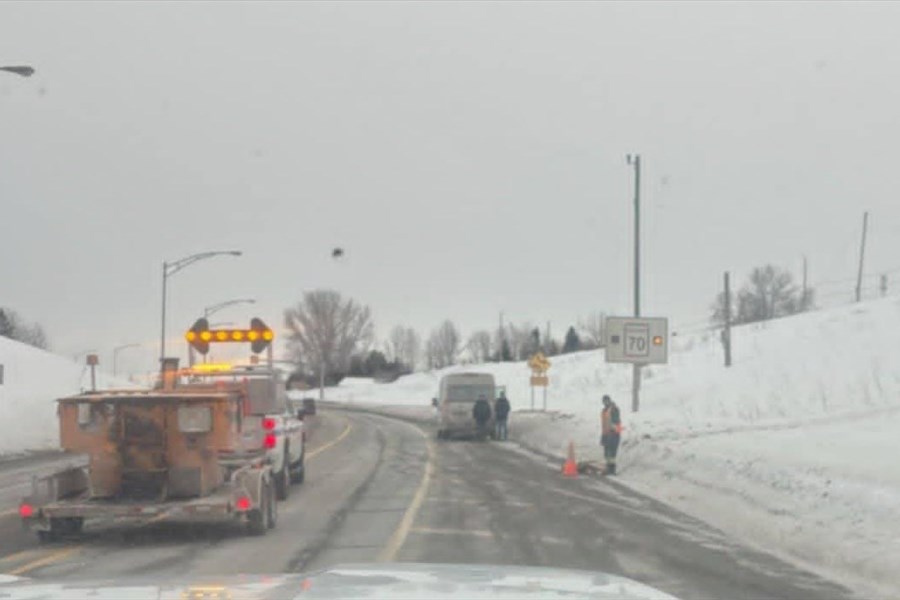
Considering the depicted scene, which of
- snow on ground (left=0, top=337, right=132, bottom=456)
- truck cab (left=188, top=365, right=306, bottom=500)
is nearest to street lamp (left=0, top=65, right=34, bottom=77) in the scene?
truck cab (left=188, top=365, right=306, bottom=500)

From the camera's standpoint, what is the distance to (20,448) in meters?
42.6

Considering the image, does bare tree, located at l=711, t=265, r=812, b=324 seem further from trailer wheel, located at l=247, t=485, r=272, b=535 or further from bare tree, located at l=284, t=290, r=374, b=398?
trailer wheel, located at l=247, t=485, r=272, b=535

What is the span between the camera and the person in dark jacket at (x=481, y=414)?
1750 inches

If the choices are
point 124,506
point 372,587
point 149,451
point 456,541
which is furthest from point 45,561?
point 372,587

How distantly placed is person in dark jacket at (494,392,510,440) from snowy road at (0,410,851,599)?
1993 cm

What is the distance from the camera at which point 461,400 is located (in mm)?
46438

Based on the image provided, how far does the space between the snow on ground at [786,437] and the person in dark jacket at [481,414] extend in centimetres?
181

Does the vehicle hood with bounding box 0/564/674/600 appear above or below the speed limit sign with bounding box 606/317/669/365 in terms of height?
below

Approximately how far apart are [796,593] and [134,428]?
27.3 ft

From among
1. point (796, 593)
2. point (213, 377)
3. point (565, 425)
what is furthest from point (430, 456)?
point (796, 593)

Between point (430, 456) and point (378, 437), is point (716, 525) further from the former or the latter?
point (378, 437)

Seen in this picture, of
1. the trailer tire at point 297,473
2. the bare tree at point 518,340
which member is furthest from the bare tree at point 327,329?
the trailer tire at point 297,473

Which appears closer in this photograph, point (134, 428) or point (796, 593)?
point (796, 593)

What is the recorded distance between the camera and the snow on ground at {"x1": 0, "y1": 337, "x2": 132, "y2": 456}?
45219mm
